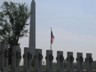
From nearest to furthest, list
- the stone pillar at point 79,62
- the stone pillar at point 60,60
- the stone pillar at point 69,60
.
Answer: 1. the stone pillar at point 60,60
2. the stone pillar at point 69,60
3. the stone pillar at point 79,62

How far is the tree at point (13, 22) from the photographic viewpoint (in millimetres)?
30962

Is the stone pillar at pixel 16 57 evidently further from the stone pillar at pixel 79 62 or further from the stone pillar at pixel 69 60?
the stone pillar at pixel 79 62

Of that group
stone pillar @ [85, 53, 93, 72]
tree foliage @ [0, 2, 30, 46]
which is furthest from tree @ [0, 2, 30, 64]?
stone pillar @ [85, 53, 93, 72]

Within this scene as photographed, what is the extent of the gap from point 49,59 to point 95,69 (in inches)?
210

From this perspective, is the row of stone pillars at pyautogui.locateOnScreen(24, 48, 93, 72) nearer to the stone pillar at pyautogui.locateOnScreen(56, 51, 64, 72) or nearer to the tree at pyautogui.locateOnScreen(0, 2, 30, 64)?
the stone pillar at pyautogui.locateOnScreen(56, 51, 64, 72)

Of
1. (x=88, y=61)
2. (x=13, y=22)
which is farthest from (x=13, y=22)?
(x=88, y=61)

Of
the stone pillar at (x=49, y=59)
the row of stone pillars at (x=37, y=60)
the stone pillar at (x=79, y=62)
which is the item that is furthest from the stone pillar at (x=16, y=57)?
the stone pillar at (x=79, y=62)

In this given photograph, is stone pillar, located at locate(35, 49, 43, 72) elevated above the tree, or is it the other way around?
the tree

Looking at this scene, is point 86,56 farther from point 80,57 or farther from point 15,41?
point 15,41

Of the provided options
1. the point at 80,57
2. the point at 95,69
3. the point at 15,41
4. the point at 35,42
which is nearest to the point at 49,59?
the point at 80,57

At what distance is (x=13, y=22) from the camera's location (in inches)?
1236

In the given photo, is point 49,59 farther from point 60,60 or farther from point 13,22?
point 13,22

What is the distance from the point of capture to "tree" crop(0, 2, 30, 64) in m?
31.0

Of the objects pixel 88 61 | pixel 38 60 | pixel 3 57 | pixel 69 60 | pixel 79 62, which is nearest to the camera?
pixel 3 57
